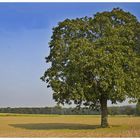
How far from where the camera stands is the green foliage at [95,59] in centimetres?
3406

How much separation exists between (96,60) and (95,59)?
0.13 metres

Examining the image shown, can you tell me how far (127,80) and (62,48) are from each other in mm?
6128

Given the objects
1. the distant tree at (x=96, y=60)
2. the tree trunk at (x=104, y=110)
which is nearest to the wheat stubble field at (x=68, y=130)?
the tree trunk at (x=104, y=110)

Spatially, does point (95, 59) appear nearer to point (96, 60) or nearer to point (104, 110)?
point (96, 60)

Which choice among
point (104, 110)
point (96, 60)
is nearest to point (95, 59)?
point (96, 60)

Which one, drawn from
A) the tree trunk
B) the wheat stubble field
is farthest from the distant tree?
the wheat stubble field

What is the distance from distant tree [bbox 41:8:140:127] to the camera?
3406 centimetres

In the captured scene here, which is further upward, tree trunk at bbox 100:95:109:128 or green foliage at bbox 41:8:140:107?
green foliage at bbox 41:8:140:107

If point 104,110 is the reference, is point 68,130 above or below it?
below

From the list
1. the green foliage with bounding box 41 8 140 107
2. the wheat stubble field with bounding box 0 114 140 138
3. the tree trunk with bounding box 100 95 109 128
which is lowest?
the wheat stubble field with bounding box 0 114 140 138

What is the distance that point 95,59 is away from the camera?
3391cm

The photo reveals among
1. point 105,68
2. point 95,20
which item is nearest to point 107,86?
point 105,68

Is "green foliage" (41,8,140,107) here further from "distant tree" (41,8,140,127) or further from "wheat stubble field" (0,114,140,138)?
"wheat stubble field" (0,114,140,138)

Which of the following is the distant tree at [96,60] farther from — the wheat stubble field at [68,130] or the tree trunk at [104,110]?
the wheat stubble field at [68,130]
